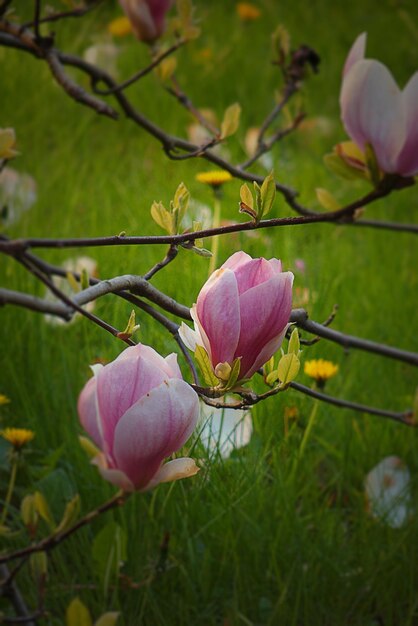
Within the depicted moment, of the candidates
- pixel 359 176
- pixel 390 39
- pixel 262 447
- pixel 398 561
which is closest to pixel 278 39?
pixel 359 176

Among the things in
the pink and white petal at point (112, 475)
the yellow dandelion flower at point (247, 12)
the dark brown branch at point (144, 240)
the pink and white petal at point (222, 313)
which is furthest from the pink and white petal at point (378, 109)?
the yellow dandelion flower at point (247, 12)

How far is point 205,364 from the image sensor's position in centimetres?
54

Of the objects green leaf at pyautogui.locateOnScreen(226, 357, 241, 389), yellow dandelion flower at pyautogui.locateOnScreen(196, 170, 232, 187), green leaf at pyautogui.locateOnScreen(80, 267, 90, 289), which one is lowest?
green leaf at pyautogui.locateOnScreen(226, 357, 241, 389)

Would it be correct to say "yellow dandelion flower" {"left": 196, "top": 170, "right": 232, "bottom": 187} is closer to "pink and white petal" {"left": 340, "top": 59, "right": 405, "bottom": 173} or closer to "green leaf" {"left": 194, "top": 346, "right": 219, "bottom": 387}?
"pink and white petal" {"left": 340, "top": 59, "right": 405, "bottom": 173}


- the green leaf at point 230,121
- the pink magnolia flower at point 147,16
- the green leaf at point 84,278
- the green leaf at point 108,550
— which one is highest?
the pink magnolia flower at point 147,16

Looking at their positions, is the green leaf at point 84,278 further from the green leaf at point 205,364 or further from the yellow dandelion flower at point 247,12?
the yellow dandelion flower at point 247,12

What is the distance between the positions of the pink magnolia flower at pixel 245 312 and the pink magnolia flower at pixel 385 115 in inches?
7.7

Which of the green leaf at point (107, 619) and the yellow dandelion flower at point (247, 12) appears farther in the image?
the yellow dandelion flower at point (247, 12)

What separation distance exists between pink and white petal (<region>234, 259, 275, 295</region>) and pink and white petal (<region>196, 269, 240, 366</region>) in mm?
17

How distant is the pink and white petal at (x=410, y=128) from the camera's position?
667 millimetres

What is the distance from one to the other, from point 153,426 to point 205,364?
6cm

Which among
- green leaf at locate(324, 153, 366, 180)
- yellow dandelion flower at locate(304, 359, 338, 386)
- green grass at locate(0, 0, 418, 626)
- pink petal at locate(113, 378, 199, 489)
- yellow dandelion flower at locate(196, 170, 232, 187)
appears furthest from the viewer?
yellow dandelion flower at locate(196, 170, 232, 187)

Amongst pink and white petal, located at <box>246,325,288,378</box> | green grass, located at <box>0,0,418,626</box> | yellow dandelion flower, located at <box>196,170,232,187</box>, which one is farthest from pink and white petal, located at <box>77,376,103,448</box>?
yellow dandelion flower, located at <box>196,170,232,187</box>

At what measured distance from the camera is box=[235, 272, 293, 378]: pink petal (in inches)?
20.6
